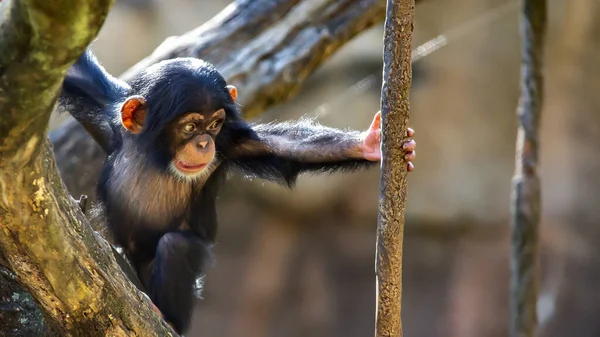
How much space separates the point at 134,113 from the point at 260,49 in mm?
1353

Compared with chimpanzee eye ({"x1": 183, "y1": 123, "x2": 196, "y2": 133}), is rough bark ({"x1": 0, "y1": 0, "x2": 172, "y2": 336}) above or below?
below

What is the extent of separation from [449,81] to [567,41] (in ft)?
3.67

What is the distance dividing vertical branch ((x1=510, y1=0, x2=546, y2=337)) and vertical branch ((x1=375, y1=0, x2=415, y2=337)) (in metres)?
2.26

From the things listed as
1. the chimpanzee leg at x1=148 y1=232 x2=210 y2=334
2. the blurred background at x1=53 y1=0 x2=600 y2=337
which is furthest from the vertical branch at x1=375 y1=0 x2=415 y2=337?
the blurred background at x1=53 y1=0 x2=600 y2=337

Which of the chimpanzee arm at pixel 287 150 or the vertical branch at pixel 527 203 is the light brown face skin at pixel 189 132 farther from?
the vertical branch at pixel 527 203

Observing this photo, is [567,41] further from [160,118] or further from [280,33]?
[160,118]

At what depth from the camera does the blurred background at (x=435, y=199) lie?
7.86m

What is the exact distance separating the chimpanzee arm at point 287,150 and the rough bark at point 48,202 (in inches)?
51.8

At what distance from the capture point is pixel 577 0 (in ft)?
25.4

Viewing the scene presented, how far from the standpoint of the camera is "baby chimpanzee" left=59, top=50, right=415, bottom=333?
145 inches

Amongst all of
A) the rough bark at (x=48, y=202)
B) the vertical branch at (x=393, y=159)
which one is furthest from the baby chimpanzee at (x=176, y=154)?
the rough bark at (x=48, y=202)

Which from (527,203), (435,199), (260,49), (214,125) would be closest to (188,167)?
(214,125)

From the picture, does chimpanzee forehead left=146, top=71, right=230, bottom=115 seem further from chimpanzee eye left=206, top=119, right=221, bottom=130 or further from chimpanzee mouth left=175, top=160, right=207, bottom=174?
chimpanzee mouth left=175, top=160, right=207, bottom=174

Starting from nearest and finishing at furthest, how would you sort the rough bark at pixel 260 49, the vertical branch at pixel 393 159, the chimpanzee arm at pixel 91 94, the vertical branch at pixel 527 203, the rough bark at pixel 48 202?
the rough bark at pixel 48 202
the vertical branch at pixel 393 159
the chimpanzee arm at pixel 91 94
the vertical branch at pixel 527 203
the rough bark at pixel 260 49
